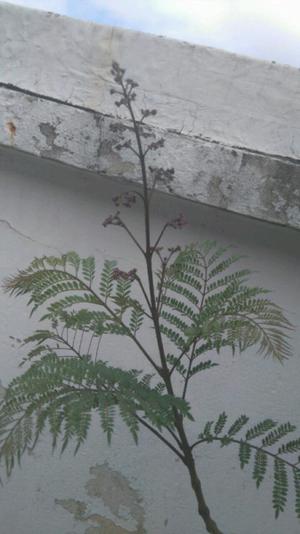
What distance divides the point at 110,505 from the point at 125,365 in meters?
0.48

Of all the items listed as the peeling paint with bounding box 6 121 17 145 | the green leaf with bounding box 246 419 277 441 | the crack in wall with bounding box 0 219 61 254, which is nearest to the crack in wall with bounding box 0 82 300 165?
the peeling paint with bounding box 6 121 17 145

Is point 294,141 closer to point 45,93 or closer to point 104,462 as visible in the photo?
point 45,93

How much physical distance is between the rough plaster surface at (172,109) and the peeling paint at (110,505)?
0.99m

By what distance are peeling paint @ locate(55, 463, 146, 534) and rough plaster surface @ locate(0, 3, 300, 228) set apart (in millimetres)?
995

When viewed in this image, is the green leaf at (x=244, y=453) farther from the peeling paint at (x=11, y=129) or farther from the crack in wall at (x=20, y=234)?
the peeling paint at (x=11, y=129)

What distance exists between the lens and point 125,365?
2482mm

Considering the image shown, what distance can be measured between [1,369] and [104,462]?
49cm

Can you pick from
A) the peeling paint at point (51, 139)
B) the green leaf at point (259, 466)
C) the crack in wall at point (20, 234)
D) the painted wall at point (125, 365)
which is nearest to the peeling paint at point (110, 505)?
the painted wall at point (125, 365)

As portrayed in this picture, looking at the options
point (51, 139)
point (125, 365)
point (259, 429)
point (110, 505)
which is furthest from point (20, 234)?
point (259, 429)

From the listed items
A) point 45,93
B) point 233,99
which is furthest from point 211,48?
point 45,93

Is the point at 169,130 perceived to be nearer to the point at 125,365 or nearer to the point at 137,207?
the point at 137,207

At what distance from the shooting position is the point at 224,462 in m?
2.43

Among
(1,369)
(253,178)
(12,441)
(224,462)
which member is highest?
(253,178)

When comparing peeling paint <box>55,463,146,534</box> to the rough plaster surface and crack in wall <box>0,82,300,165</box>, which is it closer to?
the rough plaster surface
